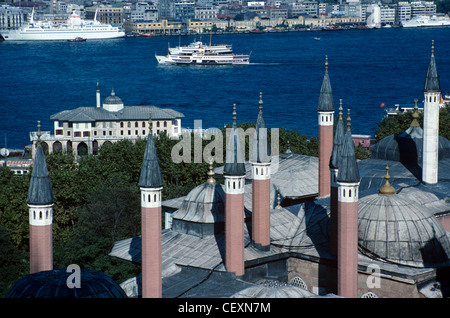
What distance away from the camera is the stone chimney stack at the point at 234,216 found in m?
25.3

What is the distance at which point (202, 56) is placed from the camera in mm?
149875

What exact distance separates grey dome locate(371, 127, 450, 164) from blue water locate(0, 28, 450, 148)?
46.9m

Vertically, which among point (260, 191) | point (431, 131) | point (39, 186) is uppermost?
point (431, 131)

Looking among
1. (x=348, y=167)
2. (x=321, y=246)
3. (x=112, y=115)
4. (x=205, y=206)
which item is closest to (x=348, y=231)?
(x=348, y=167)

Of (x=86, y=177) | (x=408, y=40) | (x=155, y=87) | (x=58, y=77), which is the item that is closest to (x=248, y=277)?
(x=86, y=177)

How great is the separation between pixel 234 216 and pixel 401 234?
15.2 ft

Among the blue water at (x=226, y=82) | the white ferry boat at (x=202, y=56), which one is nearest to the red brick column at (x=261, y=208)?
the blue water at (x=226, y=82)

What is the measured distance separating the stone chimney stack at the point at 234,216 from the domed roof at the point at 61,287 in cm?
411

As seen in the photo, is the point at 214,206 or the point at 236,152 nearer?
the point at 236,152

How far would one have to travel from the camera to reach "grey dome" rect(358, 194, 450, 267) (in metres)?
25.2

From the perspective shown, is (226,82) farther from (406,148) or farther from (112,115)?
(406,148)

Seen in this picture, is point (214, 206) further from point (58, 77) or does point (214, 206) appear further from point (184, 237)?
point (58, 77)

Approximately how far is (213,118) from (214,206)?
218 feet
